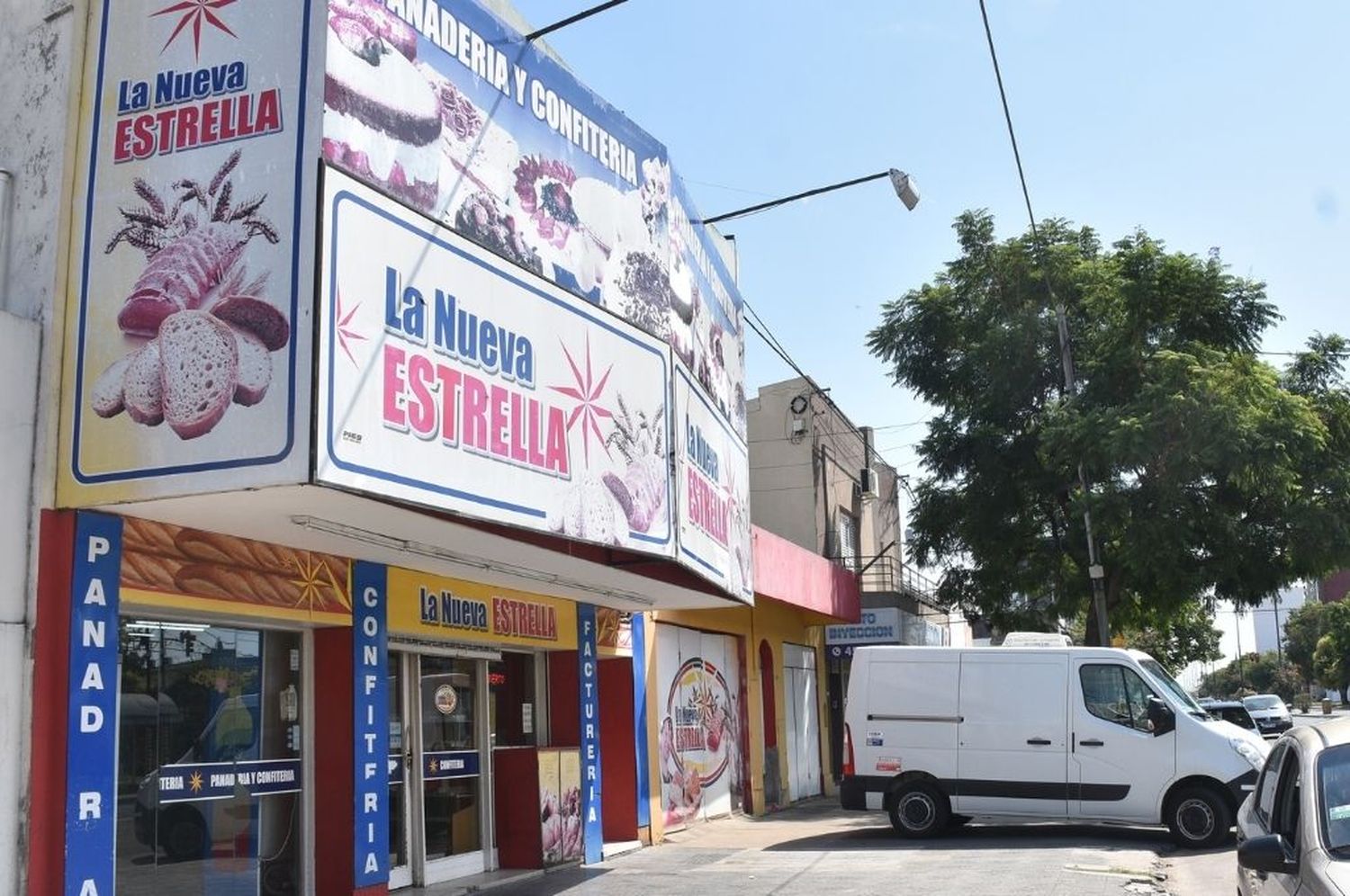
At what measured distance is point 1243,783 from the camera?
1429 centimetres

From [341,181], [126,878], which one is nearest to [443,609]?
[126,878]

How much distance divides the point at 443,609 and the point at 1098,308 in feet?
58.1

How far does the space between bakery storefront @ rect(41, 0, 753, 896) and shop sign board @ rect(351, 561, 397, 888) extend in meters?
0.04

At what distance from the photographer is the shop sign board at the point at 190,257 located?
7.14 metres

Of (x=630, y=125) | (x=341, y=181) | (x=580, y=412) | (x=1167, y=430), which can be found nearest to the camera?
(x=341, y=181)

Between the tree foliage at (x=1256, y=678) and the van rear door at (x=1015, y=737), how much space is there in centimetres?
7504

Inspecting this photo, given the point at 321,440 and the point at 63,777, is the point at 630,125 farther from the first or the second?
the point at 63,777

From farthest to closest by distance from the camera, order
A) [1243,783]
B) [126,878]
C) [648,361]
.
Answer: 1. [1243,783]
2. [648,361]
3. [126,878]

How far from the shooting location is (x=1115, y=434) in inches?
890

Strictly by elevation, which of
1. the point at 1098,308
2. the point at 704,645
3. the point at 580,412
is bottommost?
the point at 704,645

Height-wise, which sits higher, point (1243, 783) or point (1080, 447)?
point (1080, 447)

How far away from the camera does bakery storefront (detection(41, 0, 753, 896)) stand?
7297mm

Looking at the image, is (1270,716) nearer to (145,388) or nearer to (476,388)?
(476,388)

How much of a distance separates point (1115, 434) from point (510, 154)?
15.9 m
